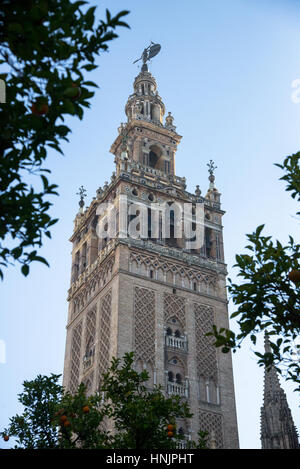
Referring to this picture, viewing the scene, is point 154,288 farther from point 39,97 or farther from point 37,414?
point 39,97

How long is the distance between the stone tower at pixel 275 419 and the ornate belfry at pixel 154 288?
108 inches

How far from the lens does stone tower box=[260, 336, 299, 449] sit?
26411 mm

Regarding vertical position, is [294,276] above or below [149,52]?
below

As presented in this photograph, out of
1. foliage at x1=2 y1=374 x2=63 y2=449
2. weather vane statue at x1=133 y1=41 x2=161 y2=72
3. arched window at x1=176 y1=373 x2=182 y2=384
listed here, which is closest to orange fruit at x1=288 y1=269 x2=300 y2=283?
foliage at x1=2 y1=374 x2=63 y2=449

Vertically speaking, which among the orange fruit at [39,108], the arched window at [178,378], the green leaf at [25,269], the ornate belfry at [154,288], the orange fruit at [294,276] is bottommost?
the green leaf at [25,269]

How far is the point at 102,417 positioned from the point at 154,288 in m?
19.1

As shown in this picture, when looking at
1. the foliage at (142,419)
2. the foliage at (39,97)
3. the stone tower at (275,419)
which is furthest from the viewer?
the stone tower at (275,419)

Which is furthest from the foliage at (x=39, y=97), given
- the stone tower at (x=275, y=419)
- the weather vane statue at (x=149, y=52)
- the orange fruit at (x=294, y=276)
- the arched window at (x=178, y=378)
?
the weather vane statue at (x=149, y=52)

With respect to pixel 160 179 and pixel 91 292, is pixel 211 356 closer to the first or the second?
pixel 91 292

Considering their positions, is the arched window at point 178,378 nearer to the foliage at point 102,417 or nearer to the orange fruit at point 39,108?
the foliage at point 102,417

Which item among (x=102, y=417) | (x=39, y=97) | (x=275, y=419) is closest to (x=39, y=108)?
(x=39, y=97)

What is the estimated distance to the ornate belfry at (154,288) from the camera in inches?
1259

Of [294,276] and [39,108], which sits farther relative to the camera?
[294,276]

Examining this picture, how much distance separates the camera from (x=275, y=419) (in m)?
27.1
